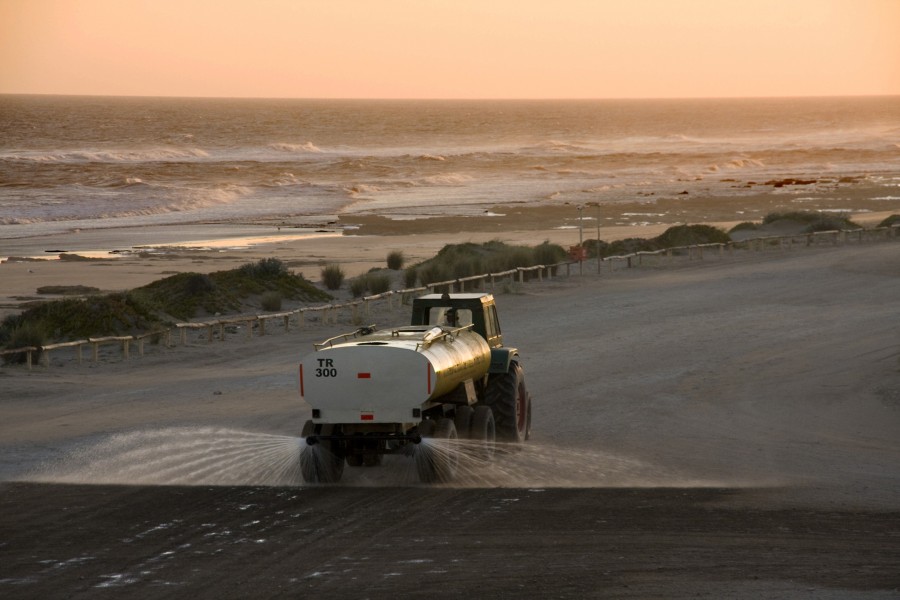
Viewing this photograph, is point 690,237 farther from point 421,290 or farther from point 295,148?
point 295,148

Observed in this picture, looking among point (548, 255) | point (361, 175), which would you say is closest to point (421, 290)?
point (548, 255)

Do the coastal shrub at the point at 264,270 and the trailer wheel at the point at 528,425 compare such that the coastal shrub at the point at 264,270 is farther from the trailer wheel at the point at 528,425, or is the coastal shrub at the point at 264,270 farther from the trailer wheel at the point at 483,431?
the trailer wheel at the point at 483,431

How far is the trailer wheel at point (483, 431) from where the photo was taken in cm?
1698

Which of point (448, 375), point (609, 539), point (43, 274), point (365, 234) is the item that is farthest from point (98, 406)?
point (365, 234)

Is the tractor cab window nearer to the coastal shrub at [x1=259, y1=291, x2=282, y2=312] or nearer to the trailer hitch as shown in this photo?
the trailer hitch

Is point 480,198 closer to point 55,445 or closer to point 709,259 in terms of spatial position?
point 709,259

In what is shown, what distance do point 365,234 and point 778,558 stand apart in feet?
172

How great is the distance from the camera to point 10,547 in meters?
13.5

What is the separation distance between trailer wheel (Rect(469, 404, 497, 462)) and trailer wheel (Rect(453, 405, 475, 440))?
0.22ft

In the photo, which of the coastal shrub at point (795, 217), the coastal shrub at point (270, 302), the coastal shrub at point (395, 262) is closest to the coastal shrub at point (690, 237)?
the coastal shrub at point (795, 217)

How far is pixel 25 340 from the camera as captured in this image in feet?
94.7

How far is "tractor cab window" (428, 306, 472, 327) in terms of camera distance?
1848 cm

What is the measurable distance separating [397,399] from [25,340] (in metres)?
16.3

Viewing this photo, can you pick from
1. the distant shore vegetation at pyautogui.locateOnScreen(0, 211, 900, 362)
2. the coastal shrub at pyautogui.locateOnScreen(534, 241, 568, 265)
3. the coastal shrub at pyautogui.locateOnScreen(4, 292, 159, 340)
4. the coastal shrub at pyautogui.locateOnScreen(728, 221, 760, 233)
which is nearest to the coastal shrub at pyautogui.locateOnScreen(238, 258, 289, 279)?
the distant shore vegetation at pyautogui.locateOnScreen(0, 211, 900, 362)
